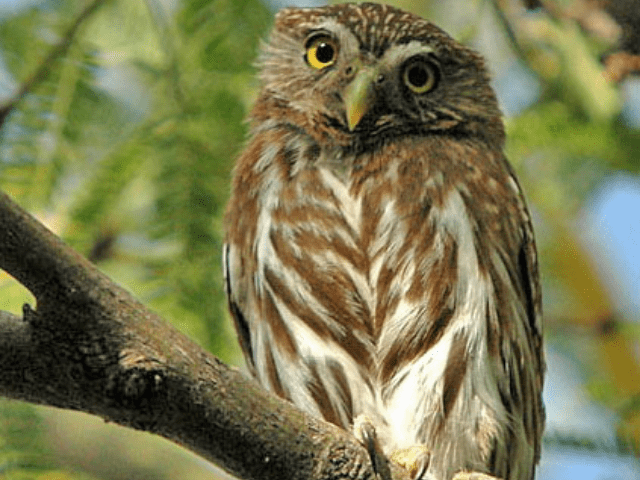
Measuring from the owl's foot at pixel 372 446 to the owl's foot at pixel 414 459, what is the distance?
0.45 meters

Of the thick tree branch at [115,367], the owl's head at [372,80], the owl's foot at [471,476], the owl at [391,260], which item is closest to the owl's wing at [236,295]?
the owl at [391,260]

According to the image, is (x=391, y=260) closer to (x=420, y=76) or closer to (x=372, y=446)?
(x=420, y=76)

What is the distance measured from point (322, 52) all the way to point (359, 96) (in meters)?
0.43

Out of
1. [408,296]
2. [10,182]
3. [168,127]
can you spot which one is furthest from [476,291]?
[10,182]

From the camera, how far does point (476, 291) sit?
406cm

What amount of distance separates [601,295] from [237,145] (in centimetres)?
229

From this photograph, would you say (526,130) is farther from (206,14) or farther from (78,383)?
(78,383)

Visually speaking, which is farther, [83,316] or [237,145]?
[237,145]

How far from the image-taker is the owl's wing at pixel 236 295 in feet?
14.3

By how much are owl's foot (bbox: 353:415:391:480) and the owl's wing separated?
1337mm

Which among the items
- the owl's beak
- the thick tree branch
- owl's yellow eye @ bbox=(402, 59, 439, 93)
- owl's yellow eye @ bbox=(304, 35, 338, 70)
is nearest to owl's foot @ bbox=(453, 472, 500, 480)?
the thick tree branch

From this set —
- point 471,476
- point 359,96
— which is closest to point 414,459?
point 471,476

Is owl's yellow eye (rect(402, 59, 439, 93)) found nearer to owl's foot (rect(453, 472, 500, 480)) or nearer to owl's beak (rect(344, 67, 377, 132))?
owl's beak (rect(344, 67, 377, 132))

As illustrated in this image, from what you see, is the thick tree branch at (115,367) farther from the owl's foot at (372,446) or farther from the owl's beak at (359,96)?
the owl's beak at (359,96)
